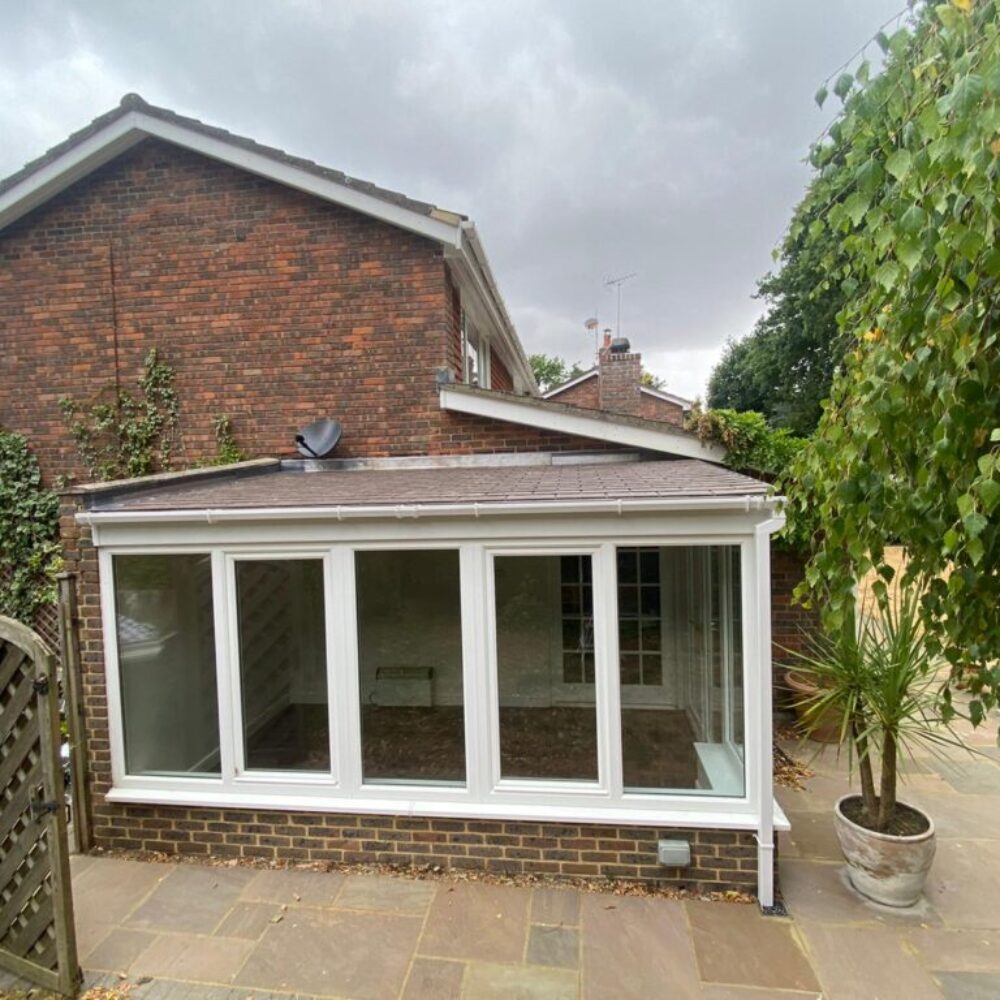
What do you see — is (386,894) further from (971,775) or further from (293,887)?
(971,775)

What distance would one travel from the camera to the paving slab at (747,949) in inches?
135

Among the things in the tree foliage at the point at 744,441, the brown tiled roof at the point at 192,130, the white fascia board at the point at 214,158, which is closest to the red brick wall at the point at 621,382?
the tree foliage at the point at 744,441

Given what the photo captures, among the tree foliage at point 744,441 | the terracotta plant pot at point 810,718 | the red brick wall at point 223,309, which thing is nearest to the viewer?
the terracotta plant pot at point 810,718

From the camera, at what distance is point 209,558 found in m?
4.74

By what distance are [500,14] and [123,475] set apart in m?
8.47

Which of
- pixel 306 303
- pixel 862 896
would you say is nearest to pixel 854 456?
pixel 862 896

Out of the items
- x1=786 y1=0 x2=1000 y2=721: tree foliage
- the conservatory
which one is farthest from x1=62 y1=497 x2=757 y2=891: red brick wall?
x1=786 y1=0 x2=1000 y2=721: tree foliage

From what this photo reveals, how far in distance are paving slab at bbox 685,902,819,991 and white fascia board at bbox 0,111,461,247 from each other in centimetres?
718

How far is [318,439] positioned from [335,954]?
17.7 feet

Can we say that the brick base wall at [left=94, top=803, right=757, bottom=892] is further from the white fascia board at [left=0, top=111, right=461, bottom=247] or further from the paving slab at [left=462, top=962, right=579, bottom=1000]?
the white fascia board at [left=0, top=111, right=461, bottom=247]

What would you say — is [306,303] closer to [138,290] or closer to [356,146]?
[138,290]

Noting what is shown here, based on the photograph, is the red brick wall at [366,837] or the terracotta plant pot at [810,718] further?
the terracotta plant pot at [810,718]

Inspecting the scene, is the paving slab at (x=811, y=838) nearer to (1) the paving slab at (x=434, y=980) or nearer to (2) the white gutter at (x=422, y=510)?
(1) the paving slab at (x=434, y=980)

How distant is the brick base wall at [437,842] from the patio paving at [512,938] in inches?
6.3
